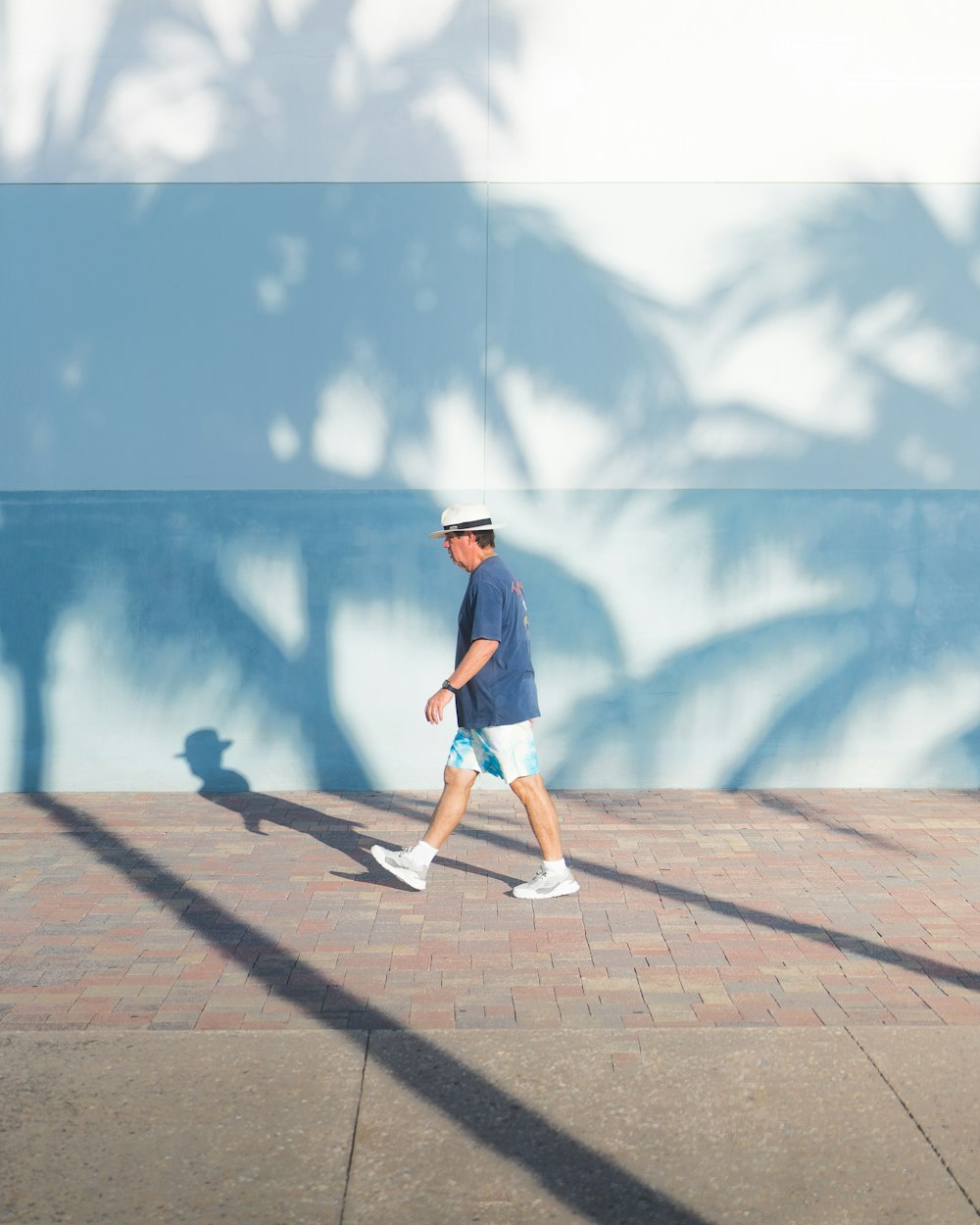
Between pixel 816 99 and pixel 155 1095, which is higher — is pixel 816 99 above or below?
above

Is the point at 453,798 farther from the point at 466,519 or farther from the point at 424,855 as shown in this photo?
the point at 466,519

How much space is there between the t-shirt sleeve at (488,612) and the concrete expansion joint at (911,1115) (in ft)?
7.39

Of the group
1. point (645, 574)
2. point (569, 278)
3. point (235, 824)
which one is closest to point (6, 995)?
point (235, 824)

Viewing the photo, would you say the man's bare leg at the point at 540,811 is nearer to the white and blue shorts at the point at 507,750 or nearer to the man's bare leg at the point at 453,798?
the white and blue shorts at the point at 507,750

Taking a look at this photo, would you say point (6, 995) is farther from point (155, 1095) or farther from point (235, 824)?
point (235, 824)

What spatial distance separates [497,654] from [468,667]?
0.20 meters

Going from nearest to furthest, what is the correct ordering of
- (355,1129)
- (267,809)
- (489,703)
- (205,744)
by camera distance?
(355,1129)
(489,703)
(267,809)
(205,744)

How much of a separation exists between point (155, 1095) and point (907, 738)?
5.86 metres

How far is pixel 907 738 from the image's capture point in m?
8.97

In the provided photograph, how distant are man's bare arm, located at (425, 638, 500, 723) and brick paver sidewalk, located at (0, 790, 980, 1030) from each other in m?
0.92

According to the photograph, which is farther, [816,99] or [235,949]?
[816,99]

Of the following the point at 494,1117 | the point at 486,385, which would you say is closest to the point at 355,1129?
the point at 494,1117

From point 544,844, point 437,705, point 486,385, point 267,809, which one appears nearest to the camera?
point 437,705

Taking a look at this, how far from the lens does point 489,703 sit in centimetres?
637
